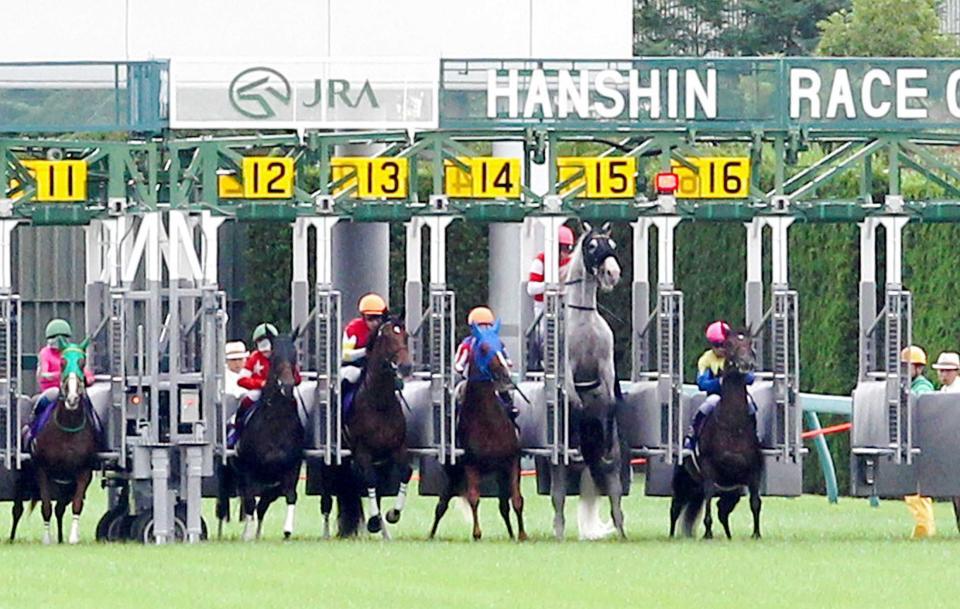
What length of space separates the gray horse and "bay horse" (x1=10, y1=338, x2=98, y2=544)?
2.93 metres

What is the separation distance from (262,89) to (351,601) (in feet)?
19.9

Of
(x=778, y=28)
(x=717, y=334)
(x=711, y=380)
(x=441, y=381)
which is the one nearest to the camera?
(x=441, y=381)

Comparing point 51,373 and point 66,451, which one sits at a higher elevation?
point 51,373

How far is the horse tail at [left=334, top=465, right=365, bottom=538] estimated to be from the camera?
2183 centimetres

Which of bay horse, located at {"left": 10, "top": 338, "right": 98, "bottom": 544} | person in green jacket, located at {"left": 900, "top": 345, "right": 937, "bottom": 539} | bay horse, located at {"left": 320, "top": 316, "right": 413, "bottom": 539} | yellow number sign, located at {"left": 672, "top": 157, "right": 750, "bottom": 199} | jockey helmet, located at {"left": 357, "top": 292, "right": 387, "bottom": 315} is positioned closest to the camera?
bay horse, located at {"left": 10, "top": 338, "right": 98, "bottom": 544}

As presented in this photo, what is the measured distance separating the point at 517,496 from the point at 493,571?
10.6 feet

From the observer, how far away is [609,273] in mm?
21219

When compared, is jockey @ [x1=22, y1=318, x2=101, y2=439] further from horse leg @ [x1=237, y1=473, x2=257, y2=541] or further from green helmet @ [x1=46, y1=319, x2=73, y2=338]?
horse leg @ [x1=237, y1=473, x2=257, y2=541]

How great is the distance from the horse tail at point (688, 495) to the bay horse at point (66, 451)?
365 centimetres

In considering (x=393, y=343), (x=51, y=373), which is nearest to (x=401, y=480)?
(x=393, y=343)

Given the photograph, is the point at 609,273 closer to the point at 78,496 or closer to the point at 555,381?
the point at 555,381

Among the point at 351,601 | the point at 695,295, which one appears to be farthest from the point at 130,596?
the point at 695,295

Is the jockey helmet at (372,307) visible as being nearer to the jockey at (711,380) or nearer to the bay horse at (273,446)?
the bay horse at (273,446)

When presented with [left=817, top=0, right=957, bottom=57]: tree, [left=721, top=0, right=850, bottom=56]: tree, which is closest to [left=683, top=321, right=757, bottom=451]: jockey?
[left=817, top=0, right=957, bottom=57]: tree
